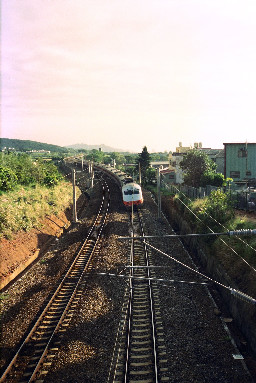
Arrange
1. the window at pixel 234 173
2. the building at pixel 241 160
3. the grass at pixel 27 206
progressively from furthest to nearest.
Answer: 1. the window at pixel 234 173
2. the building at pixel 241 160
3. the grass at pixel 27 206

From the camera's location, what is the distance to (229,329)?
49.6ft

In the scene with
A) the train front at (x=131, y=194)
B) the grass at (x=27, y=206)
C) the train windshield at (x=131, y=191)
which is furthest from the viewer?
the train front at (x=131, y=194)

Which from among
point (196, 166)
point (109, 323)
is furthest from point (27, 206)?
point (196, 166)

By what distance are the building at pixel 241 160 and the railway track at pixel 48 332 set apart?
25.8 m

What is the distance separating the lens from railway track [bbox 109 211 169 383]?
37.3 ft

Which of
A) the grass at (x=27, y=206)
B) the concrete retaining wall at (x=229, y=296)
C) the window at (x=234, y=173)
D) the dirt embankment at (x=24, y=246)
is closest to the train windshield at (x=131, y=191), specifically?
the concrete retaining wall at (x=229, y=296)

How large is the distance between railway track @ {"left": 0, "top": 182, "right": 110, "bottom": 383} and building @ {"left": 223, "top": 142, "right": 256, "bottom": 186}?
1017 inches

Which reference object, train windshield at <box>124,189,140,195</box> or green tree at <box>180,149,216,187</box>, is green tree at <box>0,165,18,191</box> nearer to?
train windshield at <box>124,189,140,195</box>

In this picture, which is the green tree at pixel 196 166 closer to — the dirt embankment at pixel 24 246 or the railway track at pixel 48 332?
the dirt embankment at pixel 24 246

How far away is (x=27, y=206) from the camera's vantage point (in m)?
30.8

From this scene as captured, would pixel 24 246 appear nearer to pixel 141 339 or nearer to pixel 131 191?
pixel 131 191

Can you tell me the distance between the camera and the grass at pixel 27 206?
25.8m

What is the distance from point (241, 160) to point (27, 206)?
27.7 m

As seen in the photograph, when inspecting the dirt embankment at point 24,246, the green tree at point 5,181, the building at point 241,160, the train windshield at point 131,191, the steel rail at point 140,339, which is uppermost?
the building at point 241,160
